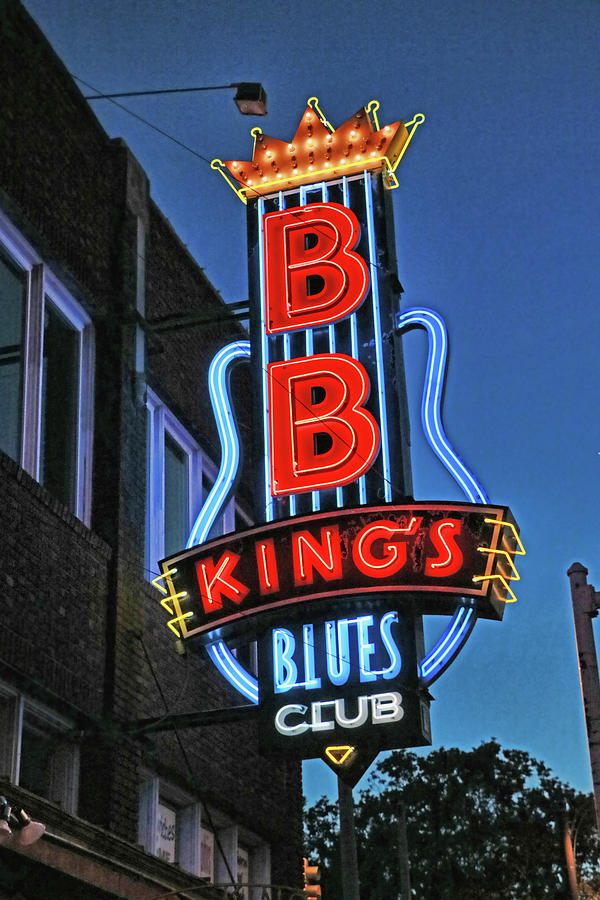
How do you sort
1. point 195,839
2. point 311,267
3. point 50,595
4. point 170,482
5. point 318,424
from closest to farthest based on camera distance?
point 50,595 < point 318,424 < point 195,839 < point 311,267 < point 170,482

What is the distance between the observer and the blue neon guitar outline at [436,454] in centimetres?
1348

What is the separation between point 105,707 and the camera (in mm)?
13570

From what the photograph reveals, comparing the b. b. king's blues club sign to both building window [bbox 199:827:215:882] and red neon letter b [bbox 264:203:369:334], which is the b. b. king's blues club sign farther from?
building window [bbox 199:827:215:882]

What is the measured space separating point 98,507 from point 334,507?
2.55m

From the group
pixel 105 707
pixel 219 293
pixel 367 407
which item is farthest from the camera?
pixel 219 293

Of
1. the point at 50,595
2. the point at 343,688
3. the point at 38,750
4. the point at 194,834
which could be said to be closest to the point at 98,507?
the point at 50,595

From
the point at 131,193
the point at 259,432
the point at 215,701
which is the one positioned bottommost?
the point at 215,701

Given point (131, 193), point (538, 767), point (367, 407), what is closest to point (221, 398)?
point (367, 407)

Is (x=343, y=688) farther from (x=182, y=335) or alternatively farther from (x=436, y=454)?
(x=182, y=335)

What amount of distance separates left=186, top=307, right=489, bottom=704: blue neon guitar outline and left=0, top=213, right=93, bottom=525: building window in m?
1.48

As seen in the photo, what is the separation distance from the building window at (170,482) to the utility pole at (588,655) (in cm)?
439

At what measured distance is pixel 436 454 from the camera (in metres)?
14.5

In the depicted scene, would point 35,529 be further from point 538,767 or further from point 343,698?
point 538,767

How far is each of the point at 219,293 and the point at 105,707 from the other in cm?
797
